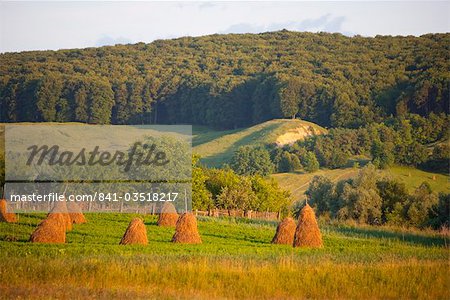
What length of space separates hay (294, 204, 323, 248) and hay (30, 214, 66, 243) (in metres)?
13.1

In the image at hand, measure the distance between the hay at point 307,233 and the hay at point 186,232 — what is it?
19.1 ft

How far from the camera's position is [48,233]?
34.1 meters

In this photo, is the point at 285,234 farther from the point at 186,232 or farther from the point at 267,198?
the point at 267,198

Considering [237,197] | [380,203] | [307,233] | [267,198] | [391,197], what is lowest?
[267,198]

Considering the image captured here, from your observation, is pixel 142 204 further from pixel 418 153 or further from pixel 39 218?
pixel 418 153

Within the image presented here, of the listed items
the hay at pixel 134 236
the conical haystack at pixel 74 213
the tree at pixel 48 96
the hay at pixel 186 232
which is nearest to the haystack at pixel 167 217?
the conical haystack at pixel 74 213

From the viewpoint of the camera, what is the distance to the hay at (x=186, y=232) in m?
37.1

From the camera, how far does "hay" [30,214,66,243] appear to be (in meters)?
33.9

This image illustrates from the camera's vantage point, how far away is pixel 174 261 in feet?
83.9

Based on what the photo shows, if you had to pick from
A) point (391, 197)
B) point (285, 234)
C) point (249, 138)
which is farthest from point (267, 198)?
point (249, 138)

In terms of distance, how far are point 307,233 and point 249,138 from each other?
320 ft

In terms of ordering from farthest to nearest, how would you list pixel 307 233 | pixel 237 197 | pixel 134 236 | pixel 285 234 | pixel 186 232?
pixel 237 197 < pixel 285 234 < pixel 186 232 < pixel 307 233 < pixel 134 236

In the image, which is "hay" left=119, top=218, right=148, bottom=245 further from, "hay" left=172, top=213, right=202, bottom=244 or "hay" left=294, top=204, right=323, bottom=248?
"hay" left=294, top=204, right=323, bottom=248

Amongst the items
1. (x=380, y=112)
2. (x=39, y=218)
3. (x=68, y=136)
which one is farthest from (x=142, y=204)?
(x=380, y=112)
